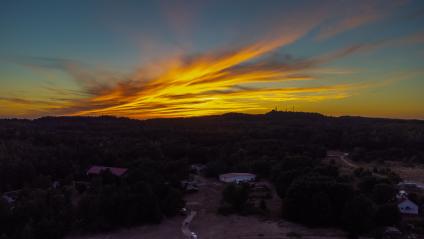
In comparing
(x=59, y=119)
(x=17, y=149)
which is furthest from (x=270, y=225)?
(x=59, y=119)

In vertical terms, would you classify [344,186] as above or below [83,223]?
above

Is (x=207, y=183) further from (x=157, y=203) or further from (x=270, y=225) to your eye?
(x=270, y=225)

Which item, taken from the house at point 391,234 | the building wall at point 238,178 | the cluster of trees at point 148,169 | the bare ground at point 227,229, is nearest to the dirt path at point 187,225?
the bare ground at point 227,229

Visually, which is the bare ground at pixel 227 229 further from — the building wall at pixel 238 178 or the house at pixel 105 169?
the house at pixel 105 169

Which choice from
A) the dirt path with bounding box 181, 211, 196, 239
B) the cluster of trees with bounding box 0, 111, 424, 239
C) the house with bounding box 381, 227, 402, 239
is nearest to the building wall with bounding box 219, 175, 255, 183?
the cluster of trees with bounding box 0, 111, 424, 239

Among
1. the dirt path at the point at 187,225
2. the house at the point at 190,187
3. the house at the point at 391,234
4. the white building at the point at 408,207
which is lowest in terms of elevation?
the dirt path at the point at 187,225

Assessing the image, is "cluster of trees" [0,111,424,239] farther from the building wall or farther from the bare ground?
the building wall
